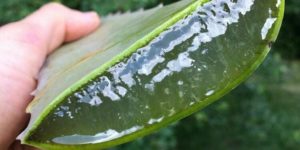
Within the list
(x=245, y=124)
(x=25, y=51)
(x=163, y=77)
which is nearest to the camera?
(x=163, y=77)

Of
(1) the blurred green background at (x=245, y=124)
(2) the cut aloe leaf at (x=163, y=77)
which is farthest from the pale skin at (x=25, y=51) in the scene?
(1) the blurred green background at (x=245, y=124)

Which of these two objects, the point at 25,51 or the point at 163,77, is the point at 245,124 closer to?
the point at 25,51

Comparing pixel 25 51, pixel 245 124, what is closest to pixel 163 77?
pixel 25 51

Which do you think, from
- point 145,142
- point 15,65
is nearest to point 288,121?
point 145,142

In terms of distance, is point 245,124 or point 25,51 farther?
point 245,124

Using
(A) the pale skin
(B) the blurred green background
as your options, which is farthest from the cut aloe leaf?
(B) the blurred green background

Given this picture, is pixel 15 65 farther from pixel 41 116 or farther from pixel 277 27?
pixel 277 27

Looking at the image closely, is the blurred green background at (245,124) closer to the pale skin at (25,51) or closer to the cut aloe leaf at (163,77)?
the pale skin at (25,51)
